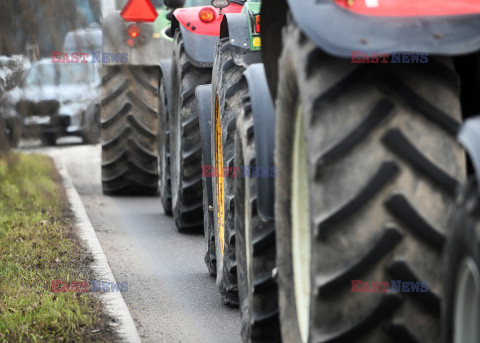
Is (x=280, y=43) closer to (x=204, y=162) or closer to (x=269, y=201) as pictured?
(x=269, y=201)

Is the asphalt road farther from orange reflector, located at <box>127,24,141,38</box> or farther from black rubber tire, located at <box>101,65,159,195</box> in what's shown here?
orange reflector, located at <box>127,24,141,38</box>

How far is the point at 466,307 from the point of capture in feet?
7.25

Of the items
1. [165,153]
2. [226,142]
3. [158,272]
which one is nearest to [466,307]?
[226,142]

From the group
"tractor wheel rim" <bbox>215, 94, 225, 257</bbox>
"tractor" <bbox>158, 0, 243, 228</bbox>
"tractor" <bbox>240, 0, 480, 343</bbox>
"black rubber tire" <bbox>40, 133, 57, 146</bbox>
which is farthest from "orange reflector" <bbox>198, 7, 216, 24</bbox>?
"tractor" <bbox>240, 0, 480, 343</bbox>

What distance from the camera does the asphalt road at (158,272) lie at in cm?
516

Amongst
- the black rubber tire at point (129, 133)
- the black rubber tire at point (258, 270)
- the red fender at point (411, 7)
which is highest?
the red fender at point (411, 7)

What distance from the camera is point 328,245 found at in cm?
260

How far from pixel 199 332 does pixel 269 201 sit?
1.45 m

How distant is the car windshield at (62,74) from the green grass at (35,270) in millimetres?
547

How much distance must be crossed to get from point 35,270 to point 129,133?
3914 millimetres

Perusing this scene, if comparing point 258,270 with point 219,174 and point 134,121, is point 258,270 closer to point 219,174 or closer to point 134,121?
point 219,174

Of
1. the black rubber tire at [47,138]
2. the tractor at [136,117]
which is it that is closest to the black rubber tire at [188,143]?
the tractor at [136,117]

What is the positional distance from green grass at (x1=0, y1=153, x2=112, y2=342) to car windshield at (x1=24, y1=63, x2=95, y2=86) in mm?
547

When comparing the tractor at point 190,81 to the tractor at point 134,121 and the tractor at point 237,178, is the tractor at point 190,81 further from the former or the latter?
the tractor at point 134,121
